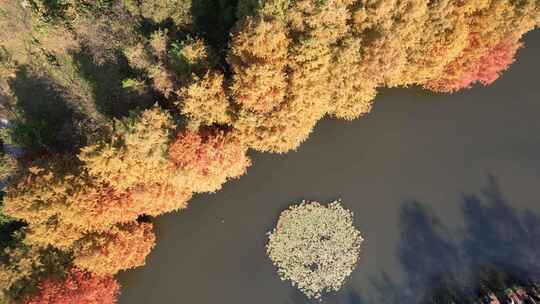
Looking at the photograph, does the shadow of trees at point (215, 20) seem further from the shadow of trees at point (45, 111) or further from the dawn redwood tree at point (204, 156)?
the shadow of trees at point (45, 111)

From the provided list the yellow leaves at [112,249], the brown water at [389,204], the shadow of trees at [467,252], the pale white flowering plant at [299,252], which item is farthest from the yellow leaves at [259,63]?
the shadow of trees at [467,252]

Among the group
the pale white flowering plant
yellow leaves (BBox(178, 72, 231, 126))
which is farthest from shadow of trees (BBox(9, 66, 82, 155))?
the pale white flowering plant

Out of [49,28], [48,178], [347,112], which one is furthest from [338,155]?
[49,28]

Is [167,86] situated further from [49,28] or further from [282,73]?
[49,28]

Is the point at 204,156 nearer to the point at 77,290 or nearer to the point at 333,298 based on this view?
the point at 77,290

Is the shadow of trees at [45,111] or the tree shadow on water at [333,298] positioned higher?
the shadow of trees at [45,111]
